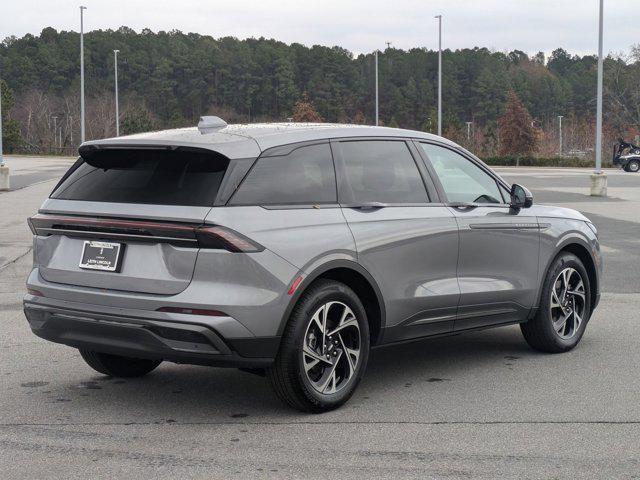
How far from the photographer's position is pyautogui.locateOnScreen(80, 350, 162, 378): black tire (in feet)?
21.3

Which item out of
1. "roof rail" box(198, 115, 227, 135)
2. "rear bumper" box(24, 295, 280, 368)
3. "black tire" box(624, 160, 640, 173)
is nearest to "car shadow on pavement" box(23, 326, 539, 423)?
"rear bumper" box(24, 295, 280, 368)

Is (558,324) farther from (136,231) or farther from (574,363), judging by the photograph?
(136,231)

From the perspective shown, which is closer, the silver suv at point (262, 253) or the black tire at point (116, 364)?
the silver suv at point (262, 253)

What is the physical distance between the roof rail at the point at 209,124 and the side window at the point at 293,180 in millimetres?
475

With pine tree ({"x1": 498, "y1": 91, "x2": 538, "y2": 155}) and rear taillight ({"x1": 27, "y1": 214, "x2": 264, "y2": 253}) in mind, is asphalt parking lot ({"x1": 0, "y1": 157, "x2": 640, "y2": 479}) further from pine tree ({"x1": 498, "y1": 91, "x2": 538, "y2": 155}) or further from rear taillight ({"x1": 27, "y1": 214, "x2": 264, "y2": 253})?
pine tree ({"x1": 498, "y1": 91, "x2": 538, "y2": 155})

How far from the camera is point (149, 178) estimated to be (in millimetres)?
5539

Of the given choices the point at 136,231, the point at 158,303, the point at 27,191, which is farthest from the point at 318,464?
the point at 27,191

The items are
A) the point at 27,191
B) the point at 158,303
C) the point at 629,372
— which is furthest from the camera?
the point at 27,191

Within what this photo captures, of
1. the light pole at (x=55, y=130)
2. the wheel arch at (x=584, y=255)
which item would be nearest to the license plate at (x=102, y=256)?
the wheel arch at (x=584, y=255)

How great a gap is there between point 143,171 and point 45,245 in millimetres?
750

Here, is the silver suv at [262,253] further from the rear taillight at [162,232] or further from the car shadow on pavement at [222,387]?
the car shadow on pavement at [222,387]

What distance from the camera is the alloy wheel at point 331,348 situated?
561cm

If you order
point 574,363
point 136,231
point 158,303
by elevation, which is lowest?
point 574,363

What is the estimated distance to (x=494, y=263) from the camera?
6.92m
